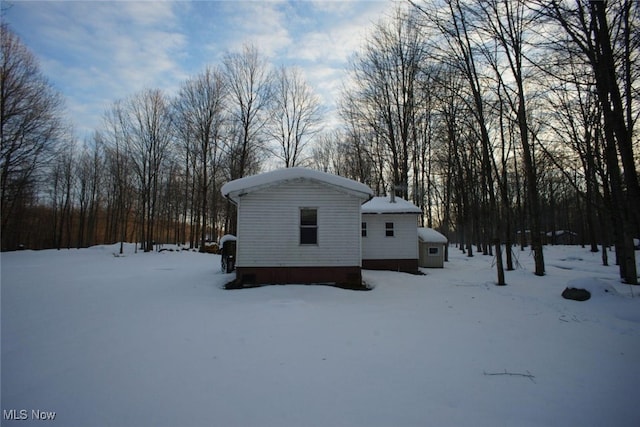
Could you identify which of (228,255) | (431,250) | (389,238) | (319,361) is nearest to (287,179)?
(228,255)

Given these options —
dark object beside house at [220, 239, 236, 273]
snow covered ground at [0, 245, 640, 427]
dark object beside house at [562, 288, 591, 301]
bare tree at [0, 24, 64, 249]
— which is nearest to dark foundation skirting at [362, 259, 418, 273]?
dark object beside house at [220, 239, 236, 273]

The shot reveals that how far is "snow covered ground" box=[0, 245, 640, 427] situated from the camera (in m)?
2.96

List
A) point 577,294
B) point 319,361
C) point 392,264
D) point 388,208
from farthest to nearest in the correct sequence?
point 388,208, point 392,264, point 577,294, point 319,361

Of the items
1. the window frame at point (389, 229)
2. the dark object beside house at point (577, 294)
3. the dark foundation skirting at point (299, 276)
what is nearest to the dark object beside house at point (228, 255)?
the dark foundation skirting at point (299, 276)

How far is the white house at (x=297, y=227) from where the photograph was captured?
396 inches

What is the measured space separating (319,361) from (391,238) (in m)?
12.0

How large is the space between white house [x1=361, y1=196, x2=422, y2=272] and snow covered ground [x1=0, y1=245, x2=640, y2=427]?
7.24m

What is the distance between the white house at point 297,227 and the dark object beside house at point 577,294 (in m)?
5.91

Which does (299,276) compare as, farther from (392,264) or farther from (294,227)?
(392,264)

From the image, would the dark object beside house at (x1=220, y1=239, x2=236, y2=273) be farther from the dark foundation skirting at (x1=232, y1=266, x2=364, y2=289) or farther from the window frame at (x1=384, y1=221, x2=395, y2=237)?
the window frame at (x1=384, y1=221, x2=395, y2=237)

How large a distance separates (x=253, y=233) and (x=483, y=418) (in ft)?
27.5

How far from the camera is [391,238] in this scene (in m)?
15.4

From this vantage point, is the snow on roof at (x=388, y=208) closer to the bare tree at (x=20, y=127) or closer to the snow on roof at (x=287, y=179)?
the snow on roof at (x=287, y=179)

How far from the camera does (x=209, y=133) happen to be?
26.8 meters
